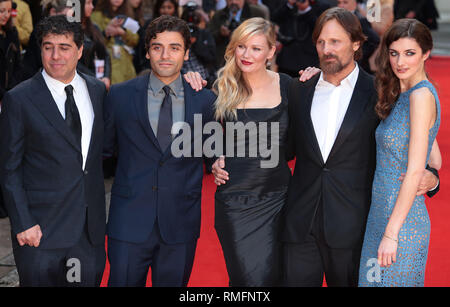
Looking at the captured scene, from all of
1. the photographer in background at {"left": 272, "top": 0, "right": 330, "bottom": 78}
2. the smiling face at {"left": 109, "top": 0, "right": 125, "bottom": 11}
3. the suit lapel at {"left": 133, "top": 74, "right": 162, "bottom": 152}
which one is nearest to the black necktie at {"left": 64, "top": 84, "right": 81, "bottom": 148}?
the suit lapel at {"left": 133, "top": 74, "right": 162, "bottom": 152}

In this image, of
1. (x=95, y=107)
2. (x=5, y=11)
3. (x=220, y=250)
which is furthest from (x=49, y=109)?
(x=5, y=11)

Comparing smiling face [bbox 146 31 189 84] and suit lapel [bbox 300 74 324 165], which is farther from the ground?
smiling face [bbox 146 31 189 84]

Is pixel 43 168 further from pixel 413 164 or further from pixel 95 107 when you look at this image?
pixel 413 164

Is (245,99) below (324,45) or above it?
below

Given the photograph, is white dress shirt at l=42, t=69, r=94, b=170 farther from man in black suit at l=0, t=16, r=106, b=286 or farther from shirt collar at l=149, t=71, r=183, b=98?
shirt collar at l=149, t=71, r=183, b=98

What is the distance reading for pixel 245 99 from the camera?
3.11 meters

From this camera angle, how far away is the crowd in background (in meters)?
4.95

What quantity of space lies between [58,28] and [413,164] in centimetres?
163

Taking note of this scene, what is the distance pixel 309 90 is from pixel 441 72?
9.97 metres

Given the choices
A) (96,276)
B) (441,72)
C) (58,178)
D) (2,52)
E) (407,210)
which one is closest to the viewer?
(407,210)

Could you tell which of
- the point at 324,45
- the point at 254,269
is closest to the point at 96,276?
the point at 254,269

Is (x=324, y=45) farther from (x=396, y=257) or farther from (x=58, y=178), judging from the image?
(x=58, y=178)

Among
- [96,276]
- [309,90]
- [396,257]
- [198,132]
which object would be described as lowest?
[96,276]

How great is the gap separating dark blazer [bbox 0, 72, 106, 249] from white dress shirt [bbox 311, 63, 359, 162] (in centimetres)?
100
